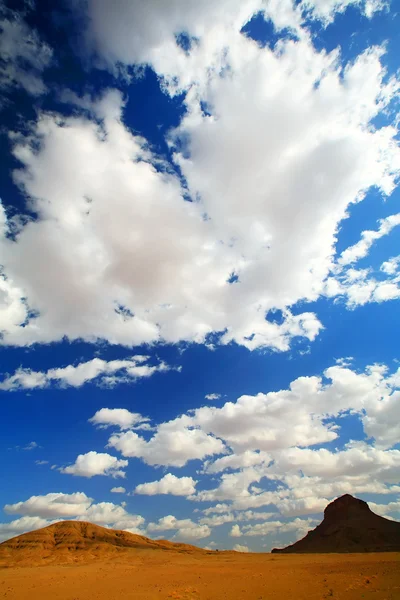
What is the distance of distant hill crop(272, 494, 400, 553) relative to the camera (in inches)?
5957

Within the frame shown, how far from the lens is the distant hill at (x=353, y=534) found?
151 meters

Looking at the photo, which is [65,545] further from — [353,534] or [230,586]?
[230,586]

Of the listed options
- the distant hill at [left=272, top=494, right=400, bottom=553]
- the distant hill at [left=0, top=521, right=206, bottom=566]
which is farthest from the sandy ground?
the distant hill at [left=272, top=494, right=400, bottom=553]

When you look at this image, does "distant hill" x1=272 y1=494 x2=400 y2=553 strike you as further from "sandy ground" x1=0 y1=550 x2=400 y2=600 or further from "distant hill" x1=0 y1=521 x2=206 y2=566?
"sandy ground" x1=0 y1=550 x2=400 y2=600

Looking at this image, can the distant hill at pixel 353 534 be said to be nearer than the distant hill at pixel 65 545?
No

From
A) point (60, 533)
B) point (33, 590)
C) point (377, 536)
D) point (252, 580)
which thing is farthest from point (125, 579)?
Result: point (60, 533)

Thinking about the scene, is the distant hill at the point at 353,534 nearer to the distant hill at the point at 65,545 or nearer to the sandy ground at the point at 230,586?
the distant hill at the point at 65,545

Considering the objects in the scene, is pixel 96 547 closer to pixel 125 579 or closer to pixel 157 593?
pixel 125 579

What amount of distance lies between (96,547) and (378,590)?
164m

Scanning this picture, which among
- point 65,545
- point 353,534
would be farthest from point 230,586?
point 65,545

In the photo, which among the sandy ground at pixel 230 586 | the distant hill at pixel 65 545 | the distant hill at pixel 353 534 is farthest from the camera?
the distant hill at pixel 353 534

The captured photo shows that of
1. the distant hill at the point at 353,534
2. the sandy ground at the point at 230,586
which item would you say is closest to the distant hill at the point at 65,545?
the distant hill at the point at 353,534

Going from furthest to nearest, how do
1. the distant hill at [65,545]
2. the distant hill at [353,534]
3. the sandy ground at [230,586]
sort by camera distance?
the distant hill at [353,534], the distant hill at [65,545], the sandy ground at [230,586]

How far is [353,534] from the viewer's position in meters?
166
